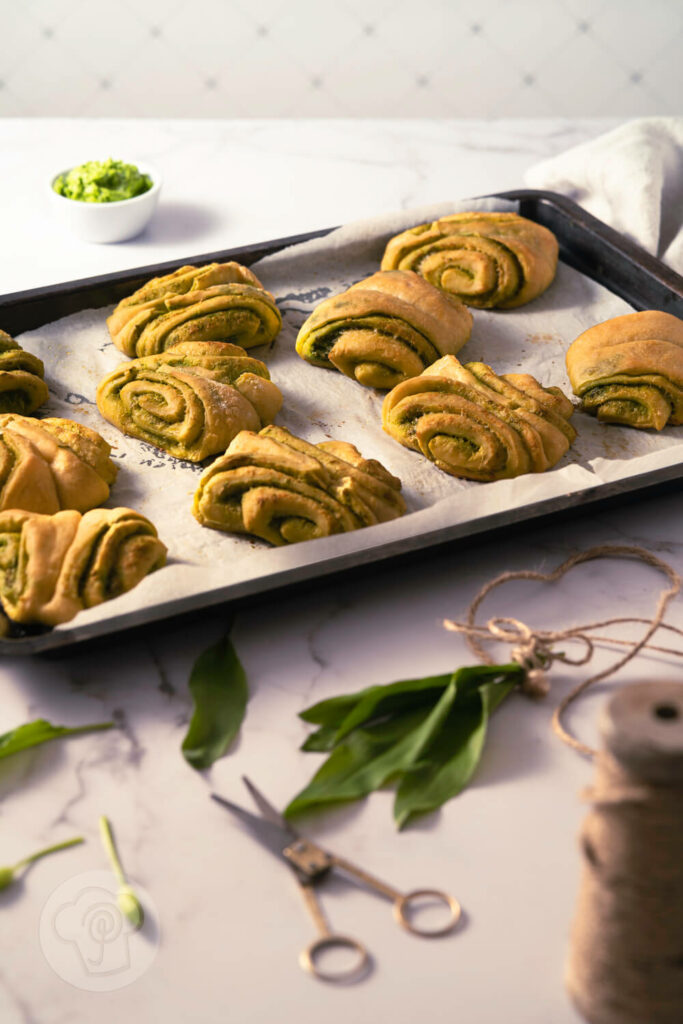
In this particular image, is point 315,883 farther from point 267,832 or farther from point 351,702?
point 351,702

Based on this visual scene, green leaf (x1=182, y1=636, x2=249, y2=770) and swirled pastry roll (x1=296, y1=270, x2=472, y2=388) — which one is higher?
swirled pastry roll (x1=296, y1=270, x2=472, y2=388)

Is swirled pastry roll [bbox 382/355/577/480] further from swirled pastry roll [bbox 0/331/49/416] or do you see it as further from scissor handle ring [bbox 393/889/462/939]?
scissor handle ring [bbox 393/889/462/939]

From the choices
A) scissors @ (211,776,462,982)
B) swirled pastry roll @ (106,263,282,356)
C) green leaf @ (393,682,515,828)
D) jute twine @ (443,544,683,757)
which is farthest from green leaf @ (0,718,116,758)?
swirled pastry roll @ (106,263,282,356)

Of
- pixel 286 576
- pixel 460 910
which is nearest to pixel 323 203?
pixel 286 576

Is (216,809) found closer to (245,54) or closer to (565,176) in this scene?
(565,176)

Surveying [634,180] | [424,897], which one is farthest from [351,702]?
[634,180]

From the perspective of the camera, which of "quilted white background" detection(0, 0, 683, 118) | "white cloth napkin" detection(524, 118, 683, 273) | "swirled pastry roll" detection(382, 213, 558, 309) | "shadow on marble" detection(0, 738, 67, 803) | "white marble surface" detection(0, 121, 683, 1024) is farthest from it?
"quilted white background" detection(0, 0, 683, 118)
